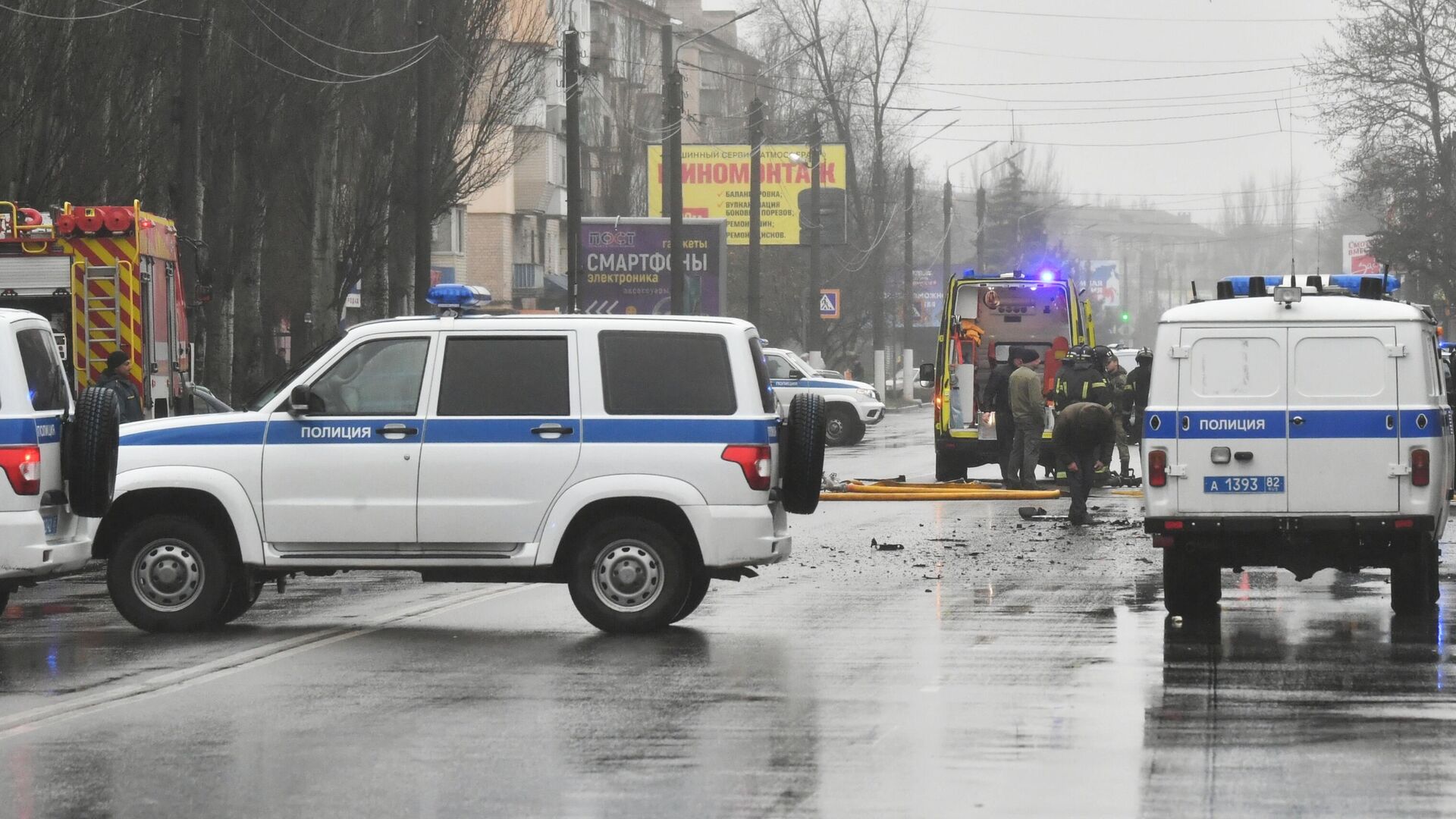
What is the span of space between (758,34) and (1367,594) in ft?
226

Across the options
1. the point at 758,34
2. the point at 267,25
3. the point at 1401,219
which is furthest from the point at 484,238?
the point at 267,25

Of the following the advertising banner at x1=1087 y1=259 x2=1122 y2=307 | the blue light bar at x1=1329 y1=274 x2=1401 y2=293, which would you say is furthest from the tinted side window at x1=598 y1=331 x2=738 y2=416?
the advertising banner at x1=1087 y1=259 x2=1122 y2=307

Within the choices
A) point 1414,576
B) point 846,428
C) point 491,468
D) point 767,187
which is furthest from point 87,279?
point 767,187

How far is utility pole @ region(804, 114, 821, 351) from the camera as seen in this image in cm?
5719

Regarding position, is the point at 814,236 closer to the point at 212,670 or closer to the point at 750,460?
the point at 750,460

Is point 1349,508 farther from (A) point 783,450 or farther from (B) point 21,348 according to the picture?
(B) point 21,348

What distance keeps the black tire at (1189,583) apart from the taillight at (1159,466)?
48 cm

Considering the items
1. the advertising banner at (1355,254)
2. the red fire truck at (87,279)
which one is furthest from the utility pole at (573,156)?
the advertising banner at (1355,254)

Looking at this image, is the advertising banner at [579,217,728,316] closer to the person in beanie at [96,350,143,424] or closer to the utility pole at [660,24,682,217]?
the utility pole at [660,24,682,217]

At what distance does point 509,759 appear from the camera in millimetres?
8234

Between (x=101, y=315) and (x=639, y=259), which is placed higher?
(x=639, y=259)

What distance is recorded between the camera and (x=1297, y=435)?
40.9ft

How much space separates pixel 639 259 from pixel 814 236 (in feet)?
39.8

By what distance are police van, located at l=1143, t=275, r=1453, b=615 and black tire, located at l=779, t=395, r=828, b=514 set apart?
200 centimetres
